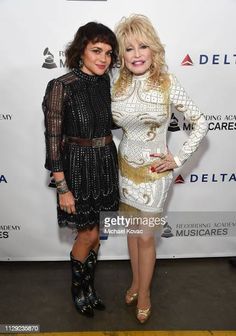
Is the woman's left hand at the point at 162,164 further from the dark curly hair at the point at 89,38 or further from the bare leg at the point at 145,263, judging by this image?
the dark curly hair at the point at 89,38

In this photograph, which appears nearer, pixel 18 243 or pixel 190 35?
pixel 190 35

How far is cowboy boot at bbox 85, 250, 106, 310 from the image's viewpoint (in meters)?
2.16

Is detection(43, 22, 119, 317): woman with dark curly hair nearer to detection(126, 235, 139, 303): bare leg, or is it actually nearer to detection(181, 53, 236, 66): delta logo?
detection(126, 235, 139, 303): bare leg

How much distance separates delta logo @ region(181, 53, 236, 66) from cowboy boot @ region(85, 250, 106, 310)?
4.42ft

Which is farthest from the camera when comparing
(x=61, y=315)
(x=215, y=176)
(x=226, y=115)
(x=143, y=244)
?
(x=215, y=176)

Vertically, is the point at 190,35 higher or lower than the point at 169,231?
higher

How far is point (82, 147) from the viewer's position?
184 cm

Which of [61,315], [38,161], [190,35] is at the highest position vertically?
[190,35]

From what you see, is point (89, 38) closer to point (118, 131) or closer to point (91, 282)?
point (118, 131)

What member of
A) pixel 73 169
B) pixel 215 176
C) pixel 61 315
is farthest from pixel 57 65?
pixel 61 315

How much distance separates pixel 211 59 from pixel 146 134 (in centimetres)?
80

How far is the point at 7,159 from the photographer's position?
247cm

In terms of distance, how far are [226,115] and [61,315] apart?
5.57 feet

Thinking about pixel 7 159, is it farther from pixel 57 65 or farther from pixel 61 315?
pixel 61 315
